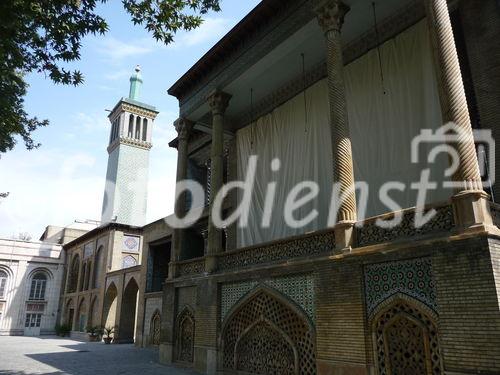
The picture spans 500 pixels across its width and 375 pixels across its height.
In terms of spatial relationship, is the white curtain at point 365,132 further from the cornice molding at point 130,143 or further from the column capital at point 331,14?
the cornice molding at point 130,143

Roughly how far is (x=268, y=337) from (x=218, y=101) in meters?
7.84

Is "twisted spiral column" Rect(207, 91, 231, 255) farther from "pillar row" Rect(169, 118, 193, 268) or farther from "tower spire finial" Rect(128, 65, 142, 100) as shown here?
"tower spire finial" Rect(128, 65, 142, 100)

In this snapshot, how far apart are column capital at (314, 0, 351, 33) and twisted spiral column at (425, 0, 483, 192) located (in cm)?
249

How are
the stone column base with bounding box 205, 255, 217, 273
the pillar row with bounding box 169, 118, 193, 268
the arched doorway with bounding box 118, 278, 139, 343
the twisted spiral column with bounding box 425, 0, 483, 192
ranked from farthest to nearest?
the arched doorway with bounding box 118, 278, 139, 343 < the pillar row with bounding box 169, 118, 193, 268 < the stone column base with bounding box 205, 255, 217, 273 < the twisted spiral column with bounding box 425, 0, 483, 192

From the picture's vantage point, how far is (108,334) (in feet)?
82.7

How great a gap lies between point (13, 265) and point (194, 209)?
29414mm

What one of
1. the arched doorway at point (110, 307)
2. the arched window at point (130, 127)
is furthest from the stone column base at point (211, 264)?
the arched window at point (130, 127)

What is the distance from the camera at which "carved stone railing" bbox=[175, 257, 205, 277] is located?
12867mm

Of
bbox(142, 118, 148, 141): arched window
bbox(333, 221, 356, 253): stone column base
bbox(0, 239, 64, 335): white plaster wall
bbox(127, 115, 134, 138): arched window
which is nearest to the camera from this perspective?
bbox(333, 221, 356, 253): stone column base

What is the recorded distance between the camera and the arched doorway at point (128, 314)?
24.9 m

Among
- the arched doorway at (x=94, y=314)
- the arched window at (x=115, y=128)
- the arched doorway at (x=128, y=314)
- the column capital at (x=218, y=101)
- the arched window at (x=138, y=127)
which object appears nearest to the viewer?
the column capital at (x=218, y=101)

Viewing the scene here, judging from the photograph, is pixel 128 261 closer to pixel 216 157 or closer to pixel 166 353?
pixel 166 353

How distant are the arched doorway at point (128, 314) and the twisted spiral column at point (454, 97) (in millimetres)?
21687

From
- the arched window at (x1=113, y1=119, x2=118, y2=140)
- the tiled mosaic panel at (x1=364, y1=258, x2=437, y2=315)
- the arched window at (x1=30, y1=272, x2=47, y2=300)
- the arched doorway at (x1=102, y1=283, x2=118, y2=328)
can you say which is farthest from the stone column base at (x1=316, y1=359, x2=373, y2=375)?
the arched window at (x1=113, y1=119, x2=118, y2=140)
